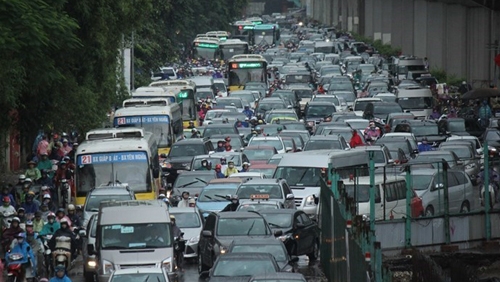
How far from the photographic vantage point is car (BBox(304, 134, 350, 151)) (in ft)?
139

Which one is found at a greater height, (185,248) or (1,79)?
(1,79)

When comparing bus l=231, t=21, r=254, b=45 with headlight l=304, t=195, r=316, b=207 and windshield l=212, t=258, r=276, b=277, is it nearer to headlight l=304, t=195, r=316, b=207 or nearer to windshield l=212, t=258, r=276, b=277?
headlight l=304, t=195, r=316, b=207

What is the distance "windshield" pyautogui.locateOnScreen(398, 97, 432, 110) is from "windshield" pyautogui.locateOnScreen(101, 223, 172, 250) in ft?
116

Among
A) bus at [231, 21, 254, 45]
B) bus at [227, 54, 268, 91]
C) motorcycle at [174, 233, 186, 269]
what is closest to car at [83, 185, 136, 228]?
motorcycle at [174, 233, 186, 269]

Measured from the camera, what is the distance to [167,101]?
169 ft

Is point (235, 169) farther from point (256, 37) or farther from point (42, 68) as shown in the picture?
point (256, 37)

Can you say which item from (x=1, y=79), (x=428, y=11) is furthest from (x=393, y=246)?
(x=428, y=11)

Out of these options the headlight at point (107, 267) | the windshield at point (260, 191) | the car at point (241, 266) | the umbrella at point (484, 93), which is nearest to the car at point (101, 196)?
the windshield at point (260, 191)

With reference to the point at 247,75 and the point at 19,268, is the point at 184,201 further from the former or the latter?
the point at 247,75

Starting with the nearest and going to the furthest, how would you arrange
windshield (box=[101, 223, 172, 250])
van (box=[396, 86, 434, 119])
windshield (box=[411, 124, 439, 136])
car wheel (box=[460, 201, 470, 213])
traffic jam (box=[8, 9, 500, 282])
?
1. car wheel (box=[460, 201, 470, 213])
2. traffic jam (box=[8, 9, 500, 282])
3. windshield (box=[101, 223, 172, 250])
4. windshield (box=[411, 124, 439, 136])
5. van (box=[396, 86, 434, 119])

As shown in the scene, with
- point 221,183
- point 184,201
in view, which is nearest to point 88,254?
point 184,201

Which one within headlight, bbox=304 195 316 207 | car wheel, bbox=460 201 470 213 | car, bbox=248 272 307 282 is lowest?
headlight, bbox=304 195 316 207

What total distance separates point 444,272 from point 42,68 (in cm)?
1239

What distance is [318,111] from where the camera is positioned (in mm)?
58750
